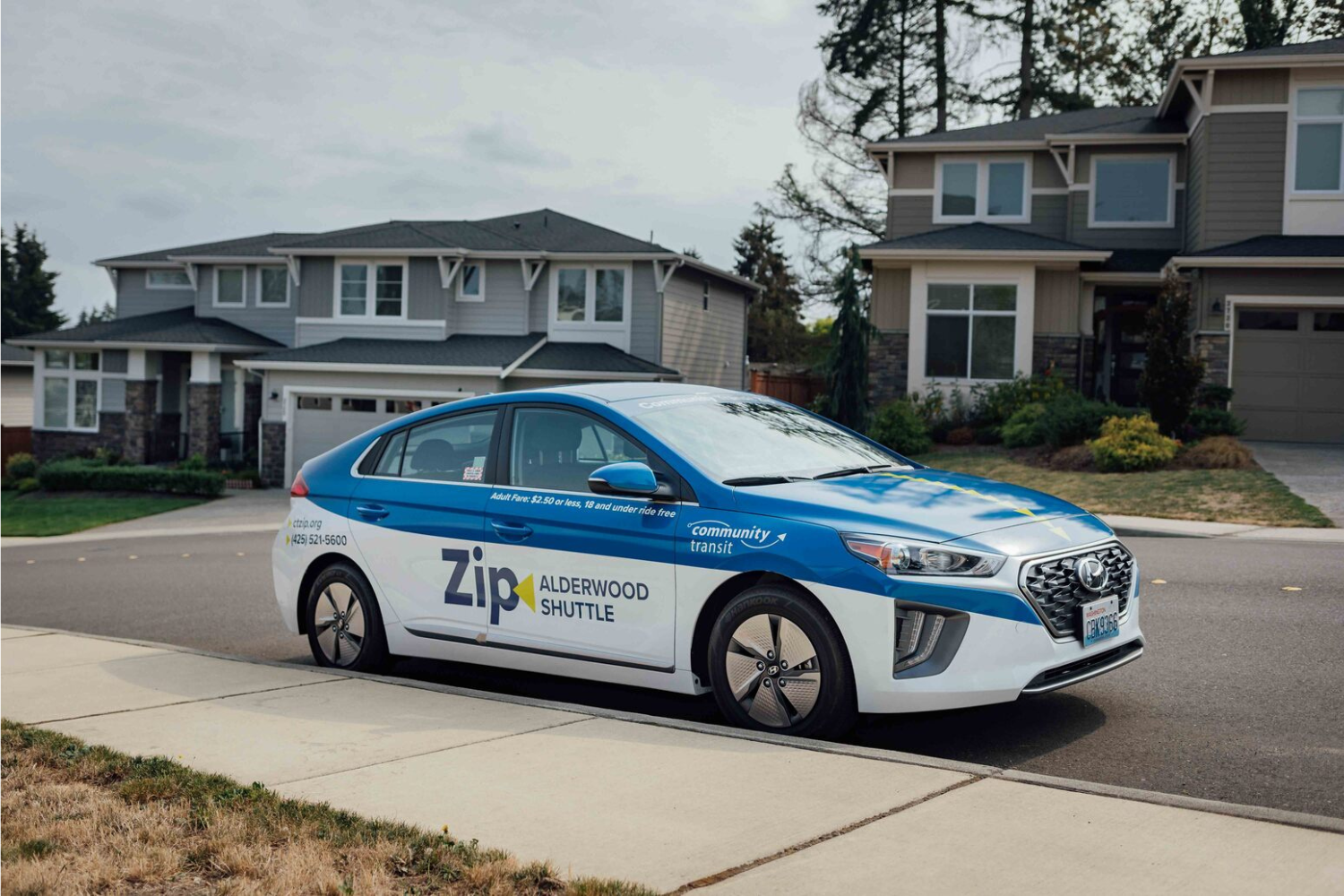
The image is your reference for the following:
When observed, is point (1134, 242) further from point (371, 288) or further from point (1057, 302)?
point (371, 288)

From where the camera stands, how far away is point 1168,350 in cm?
2111

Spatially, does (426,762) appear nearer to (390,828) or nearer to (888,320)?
(390,828)

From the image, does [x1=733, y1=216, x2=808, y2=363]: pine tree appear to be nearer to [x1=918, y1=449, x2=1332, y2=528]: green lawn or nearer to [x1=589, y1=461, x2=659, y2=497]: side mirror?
[x1=918, y1=449, x2=1332, y2=528]: green lawn

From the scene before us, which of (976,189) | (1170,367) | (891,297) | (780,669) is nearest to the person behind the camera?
(780,669)

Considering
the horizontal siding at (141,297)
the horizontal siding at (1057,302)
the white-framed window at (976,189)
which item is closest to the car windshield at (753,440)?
the horizontal siding at (1057,302)

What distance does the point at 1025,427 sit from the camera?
2311 centimetres

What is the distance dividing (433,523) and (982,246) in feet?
70.8

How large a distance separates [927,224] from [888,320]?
3718 mm

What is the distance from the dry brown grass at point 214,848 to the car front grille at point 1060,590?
2501mm

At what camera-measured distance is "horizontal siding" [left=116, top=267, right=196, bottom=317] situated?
39344mm

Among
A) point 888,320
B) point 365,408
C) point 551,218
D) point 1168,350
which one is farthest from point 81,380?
point 1168,350

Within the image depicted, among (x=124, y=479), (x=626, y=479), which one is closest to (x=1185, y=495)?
(x=626, y=479)

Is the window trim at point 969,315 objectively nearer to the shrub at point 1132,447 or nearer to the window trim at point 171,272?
the shrub at point 1132,447

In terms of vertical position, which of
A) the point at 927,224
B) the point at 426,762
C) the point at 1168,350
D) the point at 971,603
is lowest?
the point at 426,762
